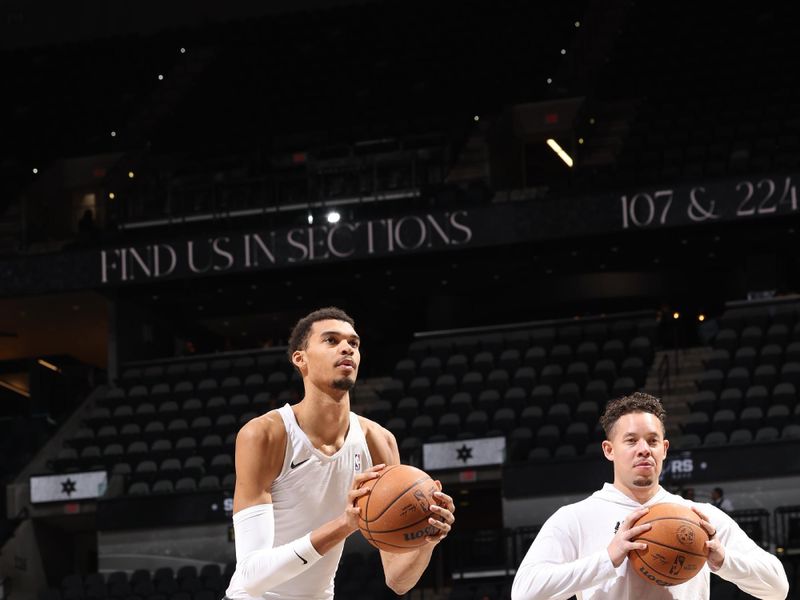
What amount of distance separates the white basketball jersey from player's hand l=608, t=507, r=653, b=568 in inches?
45.8

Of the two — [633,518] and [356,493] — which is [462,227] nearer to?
[633,518]

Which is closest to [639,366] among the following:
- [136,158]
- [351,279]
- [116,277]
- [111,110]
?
[351,279]

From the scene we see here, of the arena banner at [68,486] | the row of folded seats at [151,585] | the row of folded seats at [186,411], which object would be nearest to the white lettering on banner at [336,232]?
the row of folded seats at [186,411]

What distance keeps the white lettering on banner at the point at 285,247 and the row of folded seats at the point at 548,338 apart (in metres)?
1.68

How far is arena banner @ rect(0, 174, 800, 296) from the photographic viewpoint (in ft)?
76.0

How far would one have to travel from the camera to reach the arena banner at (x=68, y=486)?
2166 centimetres

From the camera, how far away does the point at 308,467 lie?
621 cm

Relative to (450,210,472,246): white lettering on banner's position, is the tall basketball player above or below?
below

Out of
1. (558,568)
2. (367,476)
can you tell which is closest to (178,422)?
(558,568)

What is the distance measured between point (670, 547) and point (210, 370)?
1994cm

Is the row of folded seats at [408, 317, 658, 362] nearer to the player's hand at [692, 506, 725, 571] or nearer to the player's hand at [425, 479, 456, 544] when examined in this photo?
the player's hand at [692, 506, 725, 571]

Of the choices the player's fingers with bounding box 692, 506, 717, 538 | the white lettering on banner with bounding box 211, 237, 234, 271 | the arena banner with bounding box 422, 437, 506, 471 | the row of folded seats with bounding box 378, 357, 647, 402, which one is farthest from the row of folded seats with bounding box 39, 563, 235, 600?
the player's fingers with bounding box 692, 506, 717, 538

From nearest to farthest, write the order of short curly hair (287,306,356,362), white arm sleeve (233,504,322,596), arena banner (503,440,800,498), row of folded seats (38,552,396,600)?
white arm sleeve (233,504,322,596) < short curly hair (287,306,356,362) < row of folded seats (38,552,396,600) < arena banner (503,440,800,498)

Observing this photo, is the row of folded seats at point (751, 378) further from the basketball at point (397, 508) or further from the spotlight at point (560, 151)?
the basketball at point (397, 508)
